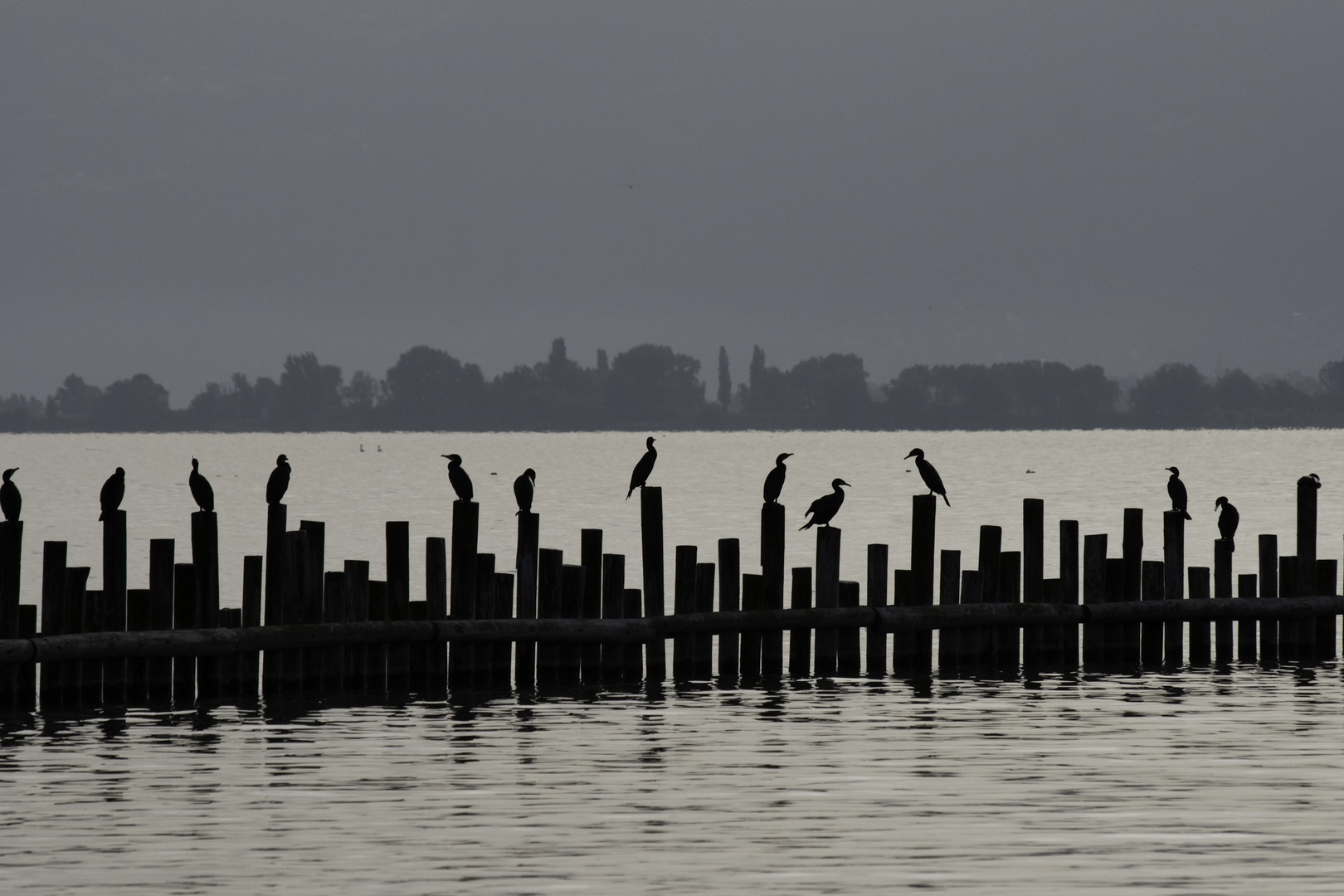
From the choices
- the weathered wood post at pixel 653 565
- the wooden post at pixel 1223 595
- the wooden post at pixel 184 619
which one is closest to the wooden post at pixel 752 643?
the weathered wood post at pixel 653 565

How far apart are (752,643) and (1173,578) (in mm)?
4443

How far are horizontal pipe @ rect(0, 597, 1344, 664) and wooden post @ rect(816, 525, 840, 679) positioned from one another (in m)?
0.19

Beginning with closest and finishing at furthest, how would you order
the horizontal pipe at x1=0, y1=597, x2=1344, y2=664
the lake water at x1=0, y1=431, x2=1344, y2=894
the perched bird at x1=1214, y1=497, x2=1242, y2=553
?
1. the lake water at x1=0, y1=431, x2=1344, y2=894
2. the horizontal pipe at x1=0, y1=597, x2=1344, y2=664
3. the perched bird at x1=1214, y1=497, x2=1242, y2=553

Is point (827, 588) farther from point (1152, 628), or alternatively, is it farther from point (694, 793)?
point (694, 793)

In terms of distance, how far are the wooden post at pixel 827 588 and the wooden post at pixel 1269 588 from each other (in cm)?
463

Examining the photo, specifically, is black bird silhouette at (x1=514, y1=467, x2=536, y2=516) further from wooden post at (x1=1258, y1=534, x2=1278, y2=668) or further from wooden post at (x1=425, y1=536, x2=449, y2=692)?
wooden post at (x1=1258, y1=534, x2=1278, y2=668)

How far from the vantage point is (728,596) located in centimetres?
1895

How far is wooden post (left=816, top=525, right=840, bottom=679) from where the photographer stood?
19.3m

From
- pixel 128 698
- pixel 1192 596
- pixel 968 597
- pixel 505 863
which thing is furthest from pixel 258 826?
pixel 1192 596

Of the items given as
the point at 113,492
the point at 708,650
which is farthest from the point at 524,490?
the point at 113,492

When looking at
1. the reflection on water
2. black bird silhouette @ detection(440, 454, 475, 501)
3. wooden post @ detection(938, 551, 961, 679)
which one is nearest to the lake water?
the reflection on water

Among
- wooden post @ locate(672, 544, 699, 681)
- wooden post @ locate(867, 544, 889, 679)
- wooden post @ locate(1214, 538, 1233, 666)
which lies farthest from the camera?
wooden post @ locate(1214, 538, 1233, 666)

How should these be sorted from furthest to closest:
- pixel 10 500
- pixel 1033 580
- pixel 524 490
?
pixel 524 490 < pixel 1033 580 < pixel 10 500

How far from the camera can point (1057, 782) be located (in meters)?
13.7
